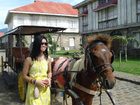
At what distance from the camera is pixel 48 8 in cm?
5578

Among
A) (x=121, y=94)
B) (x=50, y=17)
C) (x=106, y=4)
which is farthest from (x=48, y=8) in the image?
(x=121, y=94)

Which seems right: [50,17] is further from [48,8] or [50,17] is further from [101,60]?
[101,60]

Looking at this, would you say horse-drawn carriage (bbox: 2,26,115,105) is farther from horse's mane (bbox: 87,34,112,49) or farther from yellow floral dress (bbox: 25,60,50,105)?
yellow floral dress (bbox: 25,60,50,105)

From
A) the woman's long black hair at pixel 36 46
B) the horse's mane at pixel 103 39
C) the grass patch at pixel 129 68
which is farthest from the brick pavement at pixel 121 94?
the woman's long black hair at pixel 36 46

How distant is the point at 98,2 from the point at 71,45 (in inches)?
678

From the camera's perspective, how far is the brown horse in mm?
4559

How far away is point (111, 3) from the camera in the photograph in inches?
1291

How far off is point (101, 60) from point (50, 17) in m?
50.8

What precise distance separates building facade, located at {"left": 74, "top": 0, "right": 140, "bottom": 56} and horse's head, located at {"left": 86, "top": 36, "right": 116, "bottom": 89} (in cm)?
1885

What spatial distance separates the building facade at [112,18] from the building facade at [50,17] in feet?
36.4

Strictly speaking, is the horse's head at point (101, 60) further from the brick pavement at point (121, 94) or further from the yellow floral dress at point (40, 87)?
the brick pavement at point (121, 94)

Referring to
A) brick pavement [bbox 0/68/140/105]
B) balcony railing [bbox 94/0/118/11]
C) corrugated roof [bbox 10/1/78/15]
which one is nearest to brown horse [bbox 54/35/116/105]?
brick pavement [bbox 0/68/140/105]

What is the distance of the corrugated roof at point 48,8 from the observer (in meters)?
53.6

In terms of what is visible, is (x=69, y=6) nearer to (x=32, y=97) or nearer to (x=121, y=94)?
(x=121, y=94)
